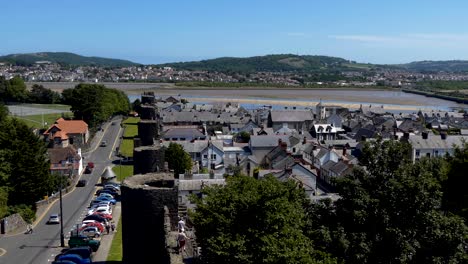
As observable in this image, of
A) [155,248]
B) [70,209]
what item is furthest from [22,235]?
[155,248]

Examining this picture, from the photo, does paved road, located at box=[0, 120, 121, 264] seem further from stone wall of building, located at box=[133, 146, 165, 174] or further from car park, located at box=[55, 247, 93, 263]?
stone wall of building, located at box=[133, 146, 165, 174]

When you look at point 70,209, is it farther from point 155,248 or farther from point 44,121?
point 44,121

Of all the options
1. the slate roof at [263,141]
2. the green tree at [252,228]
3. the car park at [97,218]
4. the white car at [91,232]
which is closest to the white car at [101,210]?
the car park at [97,218]

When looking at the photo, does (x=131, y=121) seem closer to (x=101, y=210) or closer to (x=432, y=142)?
(x=432, y=142)

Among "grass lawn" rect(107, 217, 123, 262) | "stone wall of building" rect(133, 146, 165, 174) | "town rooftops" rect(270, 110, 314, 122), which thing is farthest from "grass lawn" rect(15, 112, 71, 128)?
"stone wall of building" rect(133, 146, 165, 174)

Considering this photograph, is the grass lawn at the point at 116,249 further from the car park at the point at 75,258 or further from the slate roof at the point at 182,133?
the slate roof at the point at 182,133

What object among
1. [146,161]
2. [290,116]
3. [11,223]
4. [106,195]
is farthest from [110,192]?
[290,116]
